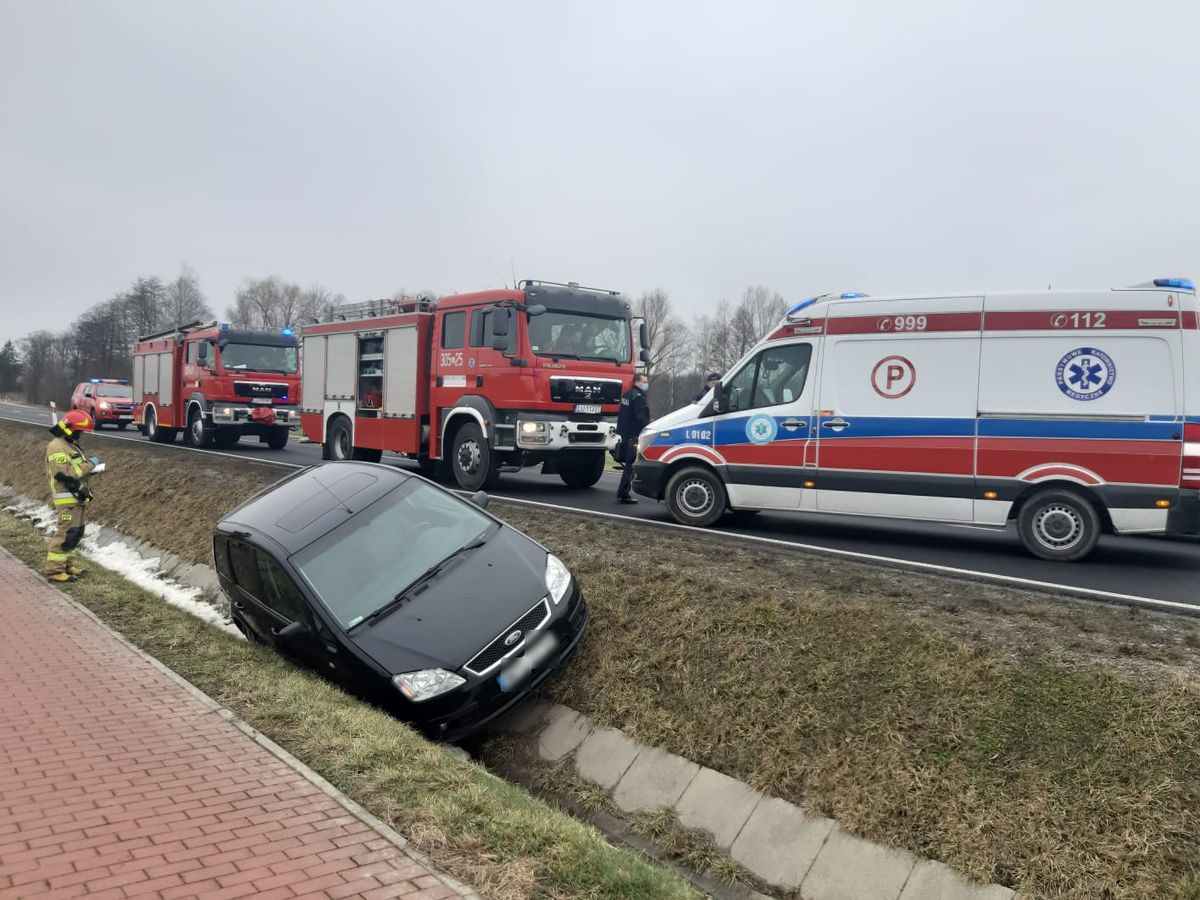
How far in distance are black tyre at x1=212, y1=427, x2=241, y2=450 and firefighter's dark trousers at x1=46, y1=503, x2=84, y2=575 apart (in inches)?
529

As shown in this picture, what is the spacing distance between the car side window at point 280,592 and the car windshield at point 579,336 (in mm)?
6646

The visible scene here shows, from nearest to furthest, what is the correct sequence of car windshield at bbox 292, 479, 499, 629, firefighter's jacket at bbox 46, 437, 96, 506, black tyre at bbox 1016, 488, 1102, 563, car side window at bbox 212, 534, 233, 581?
1. car windshield at bbox 292, 479, 499, 629
2. car side window at bbox 212, 534, 233, 581
3. black tyre at bbox 1016, 488, 1102, 563
4. firefighter's jacket at bbox 46, 437, 96, 506

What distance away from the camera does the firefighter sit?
9.34 m

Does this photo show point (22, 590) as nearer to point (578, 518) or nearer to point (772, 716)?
point (578, 518)

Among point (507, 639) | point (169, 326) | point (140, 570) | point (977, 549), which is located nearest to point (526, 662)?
point (507, 639)

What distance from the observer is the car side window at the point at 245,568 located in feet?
21.2

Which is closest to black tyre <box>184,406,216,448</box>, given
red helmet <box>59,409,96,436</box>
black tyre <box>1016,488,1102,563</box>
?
red helmet <box>59,409,96,436</box>

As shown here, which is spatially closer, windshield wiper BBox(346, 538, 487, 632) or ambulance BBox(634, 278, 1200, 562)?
windshield wiper BBox(346, 538, 487, 632)

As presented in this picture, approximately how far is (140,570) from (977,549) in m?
10.5

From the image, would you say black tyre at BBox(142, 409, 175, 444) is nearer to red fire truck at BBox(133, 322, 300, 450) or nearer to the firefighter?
red fire truck at BBox(133, 322, 300, 450)

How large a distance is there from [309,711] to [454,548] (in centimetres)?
166

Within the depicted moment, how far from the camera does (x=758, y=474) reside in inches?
371

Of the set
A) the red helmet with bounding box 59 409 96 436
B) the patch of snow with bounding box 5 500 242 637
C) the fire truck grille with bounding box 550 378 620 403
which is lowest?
the patch of snow with bounding box 5 500 242 637

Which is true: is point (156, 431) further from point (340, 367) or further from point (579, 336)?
point (579, 336)
